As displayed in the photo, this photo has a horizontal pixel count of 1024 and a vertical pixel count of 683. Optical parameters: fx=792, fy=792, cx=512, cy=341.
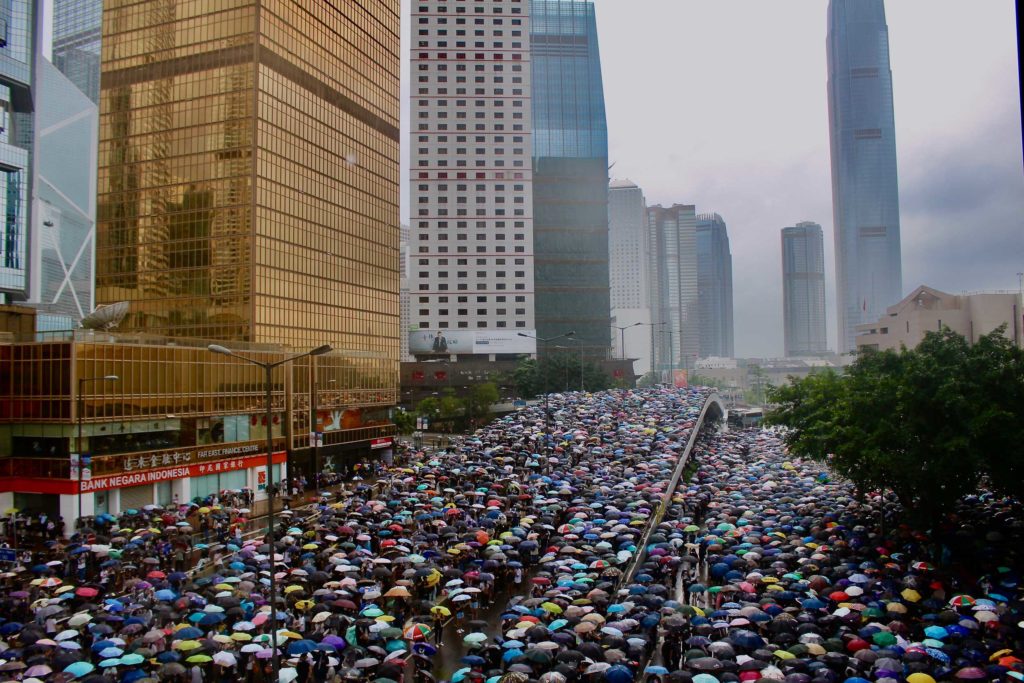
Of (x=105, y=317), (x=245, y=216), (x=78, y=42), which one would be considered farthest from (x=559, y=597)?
(x=78, y=42)

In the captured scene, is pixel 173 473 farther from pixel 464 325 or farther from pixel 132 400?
pixel 464 325

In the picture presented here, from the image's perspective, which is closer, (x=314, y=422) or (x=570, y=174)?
(x=314, y=422)

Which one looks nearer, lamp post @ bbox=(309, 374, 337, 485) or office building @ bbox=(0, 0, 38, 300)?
lamp post @ bbox=(309, 374, 337, 485)

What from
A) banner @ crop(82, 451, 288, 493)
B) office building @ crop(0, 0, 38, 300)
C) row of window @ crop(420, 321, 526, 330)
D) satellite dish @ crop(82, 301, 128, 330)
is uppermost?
office building @ crop(0, 0, 38, 300)

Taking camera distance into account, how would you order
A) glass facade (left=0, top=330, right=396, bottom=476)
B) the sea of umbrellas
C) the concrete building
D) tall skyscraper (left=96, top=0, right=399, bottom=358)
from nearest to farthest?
the sea of umbrellas → glass facade (left=0, top=330, right=396, bottom=476) → tall skyscraper (left=96, top=0, right=399, bottom=358) → the concrete building

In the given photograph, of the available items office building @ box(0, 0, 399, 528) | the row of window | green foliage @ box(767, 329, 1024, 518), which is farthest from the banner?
the row of window

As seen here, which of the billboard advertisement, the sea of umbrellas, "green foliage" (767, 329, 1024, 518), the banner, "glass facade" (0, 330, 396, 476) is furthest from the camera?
the billboard advertisement

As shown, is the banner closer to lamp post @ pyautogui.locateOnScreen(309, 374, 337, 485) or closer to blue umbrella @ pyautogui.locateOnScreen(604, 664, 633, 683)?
lamp post @ pyautogui.locateOnScreen(309, 374, 337, 485)
